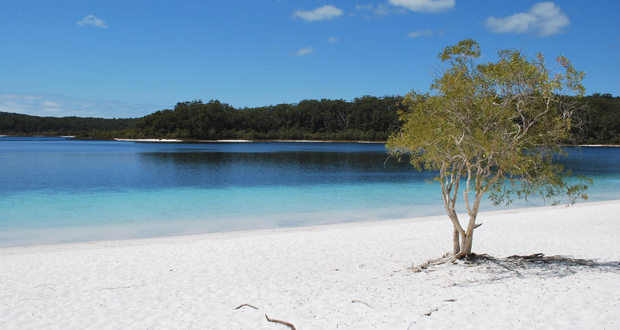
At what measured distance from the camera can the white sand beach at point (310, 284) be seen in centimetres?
532

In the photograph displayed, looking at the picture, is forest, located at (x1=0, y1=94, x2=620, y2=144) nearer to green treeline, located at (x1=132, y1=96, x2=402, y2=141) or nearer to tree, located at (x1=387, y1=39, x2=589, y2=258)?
green treeline, located at (x1=132, y1=96, x2=402, y2=141)

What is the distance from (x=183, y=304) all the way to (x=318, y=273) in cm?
255

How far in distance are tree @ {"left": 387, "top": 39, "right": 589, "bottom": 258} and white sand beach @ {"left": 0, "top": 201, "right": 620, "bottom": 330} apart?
1528 mm

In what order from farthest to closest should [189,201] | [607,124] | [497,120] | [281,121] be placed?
[281,121] < [607,124] < [189,201] < [497,120]

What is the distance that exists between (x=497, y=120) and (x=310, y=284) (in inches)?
163

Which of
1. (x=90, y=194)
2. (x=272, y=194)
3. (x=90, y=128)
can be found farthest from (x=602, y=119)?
(x=90, y=128)

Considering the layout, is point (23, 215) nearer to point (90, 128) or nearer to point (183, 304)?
point (183, 304)

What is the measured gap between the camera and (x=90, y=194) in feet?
65.5

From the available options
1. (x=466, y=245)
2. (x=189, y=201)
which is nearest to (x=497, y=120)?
(x=466, y=245)

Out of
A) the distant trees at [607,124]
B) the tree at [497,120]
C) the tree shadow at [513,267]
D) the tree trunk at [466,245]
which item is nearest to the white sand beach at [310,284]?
the tree shadow at [513,267]

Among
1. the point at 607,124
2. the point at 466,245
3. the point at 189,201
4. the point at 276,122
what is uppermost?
the point at 276,122

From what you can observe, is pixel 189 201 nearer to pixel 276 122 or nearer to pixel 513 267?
pixel 513 267

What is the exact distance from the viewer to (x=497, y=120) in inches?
274

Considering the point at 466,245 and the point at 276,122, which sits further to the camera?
the point at 276,122
